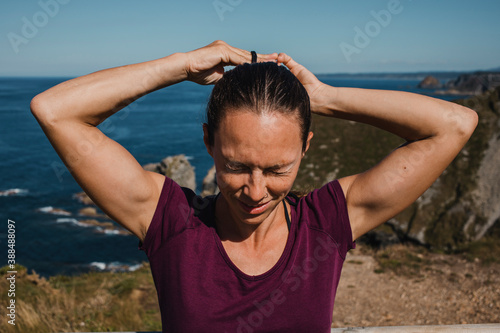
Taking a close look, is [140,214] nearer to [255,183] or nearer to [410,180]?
[255,183]

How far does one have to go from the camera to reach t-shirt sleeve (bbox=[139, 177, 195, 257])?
211 centimetres

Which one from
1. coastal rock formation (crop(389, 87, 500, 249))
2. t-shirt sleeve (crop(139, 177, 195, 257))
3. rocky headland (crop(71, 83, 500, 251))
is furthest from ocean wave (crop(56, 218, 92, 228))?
t-shirt sleeve (crop(139, 177, 195, 257))

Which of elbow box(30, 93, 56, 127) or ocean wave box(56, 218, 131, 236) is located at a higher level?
elbow box(30, 93, 56, 127)

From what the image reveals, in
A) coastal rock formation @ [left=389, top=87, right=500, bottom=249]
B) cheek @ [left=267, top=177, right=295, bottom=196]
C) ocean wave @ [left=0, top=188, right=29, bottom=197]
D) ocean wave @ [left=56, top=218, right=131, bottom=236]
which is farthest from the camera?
ocean wave @ [left=0, top=188, right=29, bottom=197]

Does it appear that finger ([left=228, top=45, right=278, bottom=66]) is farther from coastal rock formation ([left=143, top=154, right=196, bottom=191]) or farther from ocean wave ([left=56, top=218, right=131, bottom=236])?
coastal rock formation ([left=143, top=154, right=196, bottom=191])

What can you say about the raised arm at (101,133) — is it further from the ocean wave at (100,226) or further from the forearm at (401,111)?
the ocean wave at (100,226)

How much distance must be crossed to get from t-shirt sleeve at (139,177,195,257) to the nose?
43cm

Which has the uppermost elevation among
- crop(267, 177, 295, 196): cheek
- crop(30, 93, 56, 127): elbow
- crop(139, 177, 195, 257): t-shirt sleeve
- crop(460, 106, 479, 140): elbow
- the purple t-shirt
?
crop(30, 93, 56, 127): elbow

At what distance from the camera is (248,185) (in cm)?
195

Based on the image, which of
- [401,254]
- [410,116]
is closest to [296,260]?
[410,116]

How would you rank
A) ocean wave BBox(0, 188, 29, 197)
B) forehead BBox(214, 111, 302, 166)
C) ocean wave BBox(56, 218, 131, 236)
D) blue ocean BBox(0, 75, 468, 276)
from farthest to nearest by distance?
1. ocean wave BBox(0, 188, 29, 197)
2. ocean wave BBox(56, 218, 131, 236)
3. blue ocean BBox(0, 75, 468, 276)
4. forehead BBox(214, 111, 302, 166)

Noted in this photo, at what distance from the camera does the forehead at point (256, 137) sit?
1863mm

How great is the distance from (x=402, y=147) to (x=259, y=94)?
932 mm

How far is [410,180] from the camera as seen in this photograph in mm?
2170
